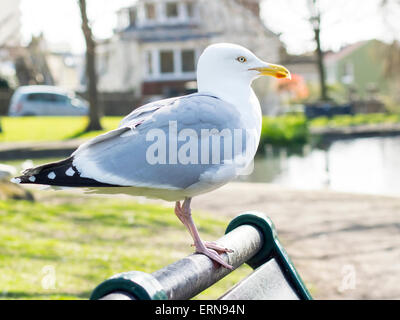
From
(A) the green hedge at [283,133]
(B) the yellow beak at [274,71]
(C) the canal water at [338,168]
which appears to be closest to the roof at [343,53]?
(C) the canal water at [338,168]

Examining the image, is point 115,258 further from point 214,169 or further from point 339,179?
point 339,179

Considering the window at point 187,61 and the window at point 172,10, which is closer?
the window at point 187,61

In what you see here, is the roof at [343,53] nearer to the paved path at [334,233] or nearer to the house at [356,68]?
the house at [356,68]

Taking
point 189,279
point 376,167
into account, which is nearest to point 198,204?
point 376,167

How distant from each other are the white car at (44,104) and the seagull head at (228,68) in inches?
880

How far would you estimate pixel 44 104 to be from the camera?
78.3ft

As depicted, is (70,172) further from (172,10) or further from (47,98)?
(172,10)

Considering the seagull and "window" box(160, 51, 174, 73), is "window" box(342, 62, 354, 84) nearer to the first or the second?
"window" box(160, 51, 174, 73)

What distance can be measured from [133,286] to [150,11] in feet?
113

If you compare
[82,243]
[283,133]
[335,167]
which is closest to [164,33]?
[283,133]

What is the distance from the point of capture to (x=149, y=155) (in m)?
1.74

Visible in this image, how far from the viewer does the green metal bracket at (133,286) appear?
125cm

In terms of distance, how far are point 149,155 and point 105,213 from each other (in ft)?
17.9

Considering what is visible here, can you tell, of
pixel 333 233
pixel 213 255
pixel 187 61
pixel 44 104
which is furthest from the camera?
pixel 187 61
